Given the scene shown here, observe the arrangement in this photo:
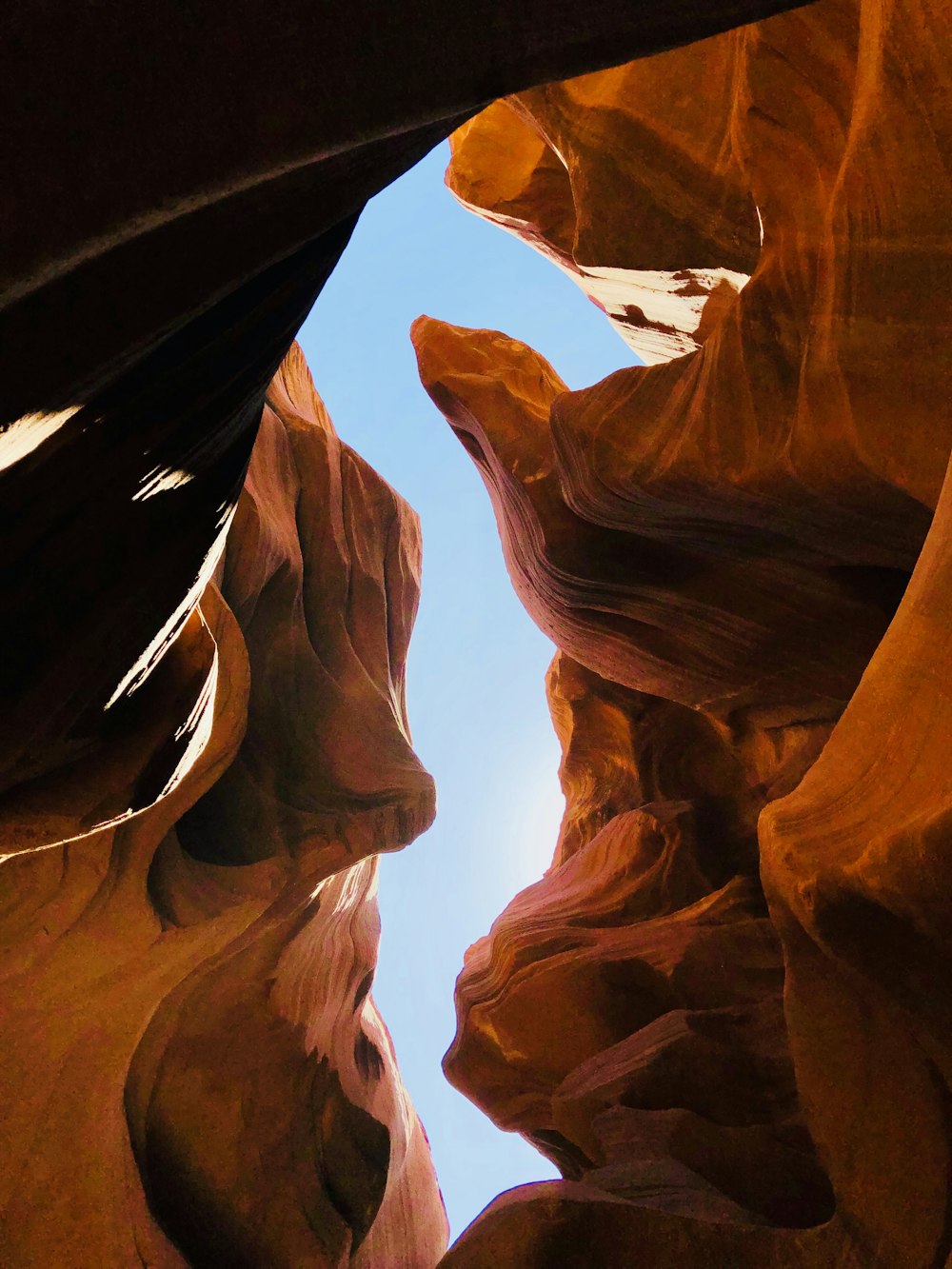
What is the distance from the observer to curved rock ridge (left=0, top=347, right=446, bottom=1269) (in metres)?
5.60

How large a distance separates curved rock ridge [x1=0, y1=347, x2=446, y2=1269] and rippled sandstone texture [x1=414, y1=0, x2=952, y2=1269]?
4.92 feet

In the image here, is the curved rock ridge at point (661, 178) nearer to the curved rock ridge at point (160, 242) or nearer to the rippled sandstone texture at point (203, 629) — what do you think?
the rippled sandstone texture at point (203, 629)

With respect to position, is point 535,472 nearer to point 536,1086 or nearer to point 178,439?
point 178,439

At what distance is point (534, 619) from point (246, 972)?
472cm

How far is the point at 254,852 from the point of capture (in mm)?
7988

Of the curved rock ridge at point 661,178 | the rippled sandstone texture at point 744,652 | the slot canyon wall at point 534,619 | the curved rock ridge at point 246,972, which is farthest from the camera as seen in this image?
the curved rock ridge at point 661,178

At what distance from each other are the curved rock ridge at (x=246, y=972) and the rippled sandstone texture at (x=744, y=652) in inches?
59.0

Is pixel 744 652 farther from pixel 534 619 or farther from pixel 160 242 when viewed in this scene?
pixel 160 242

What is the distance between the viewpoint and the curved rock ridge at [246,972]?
18.4 feet

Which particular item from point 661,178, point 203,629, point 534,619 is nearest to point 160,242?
point 203,629

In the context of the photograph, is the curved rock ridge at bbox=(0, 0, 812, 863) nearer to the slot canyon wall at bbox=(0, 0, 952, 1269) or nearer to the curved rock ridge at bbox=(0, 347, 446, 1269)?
the slot canyon wall at bbox=(0, 0, 952, 1269)

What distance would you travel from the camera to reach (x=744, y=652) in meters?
7.54

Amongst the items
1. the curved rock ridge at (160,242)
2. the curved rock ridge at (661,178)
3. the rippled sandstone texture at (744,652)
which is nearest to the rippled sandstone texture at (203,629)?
the curved rock ridge at (160,242)

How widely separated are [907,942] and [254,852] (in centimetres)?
602
